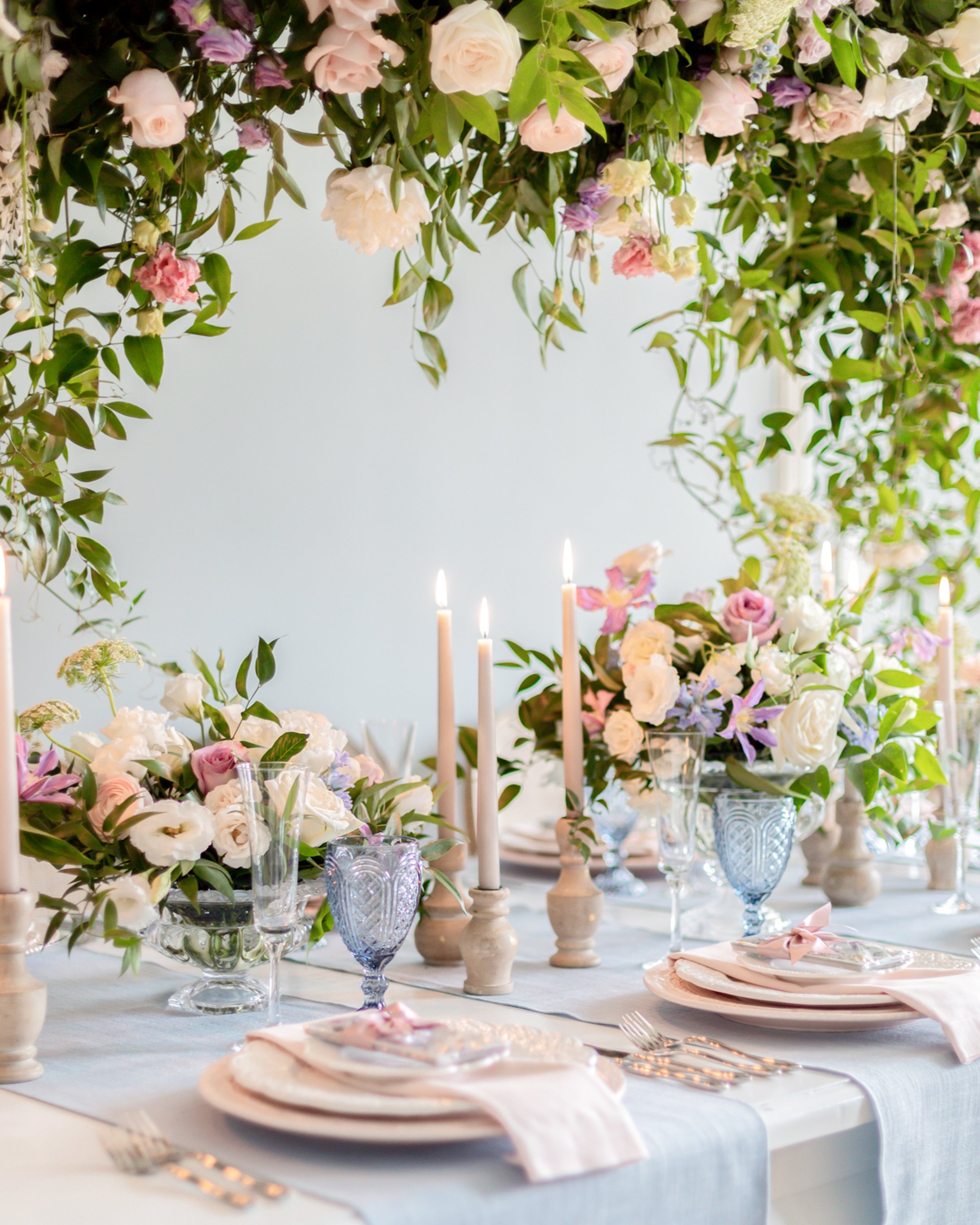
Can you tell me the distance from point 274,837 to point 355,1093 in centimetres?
23

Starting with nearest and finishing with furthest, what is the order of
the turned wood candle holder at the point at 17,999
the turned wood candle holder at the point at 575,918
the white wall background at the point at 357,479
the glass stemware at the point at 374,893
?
the turned wood candle holder at the point at 17,999
the glass stemware at the point at 374,893
the turned wood candle holder at the point at 575,918
the white wall background at the point at 357,479

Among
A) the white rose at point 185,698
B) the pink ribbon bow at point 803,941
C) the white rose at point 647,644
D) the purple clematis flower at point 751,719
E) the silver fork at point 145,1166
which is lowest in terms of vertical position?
the silver fork at point 145,1166

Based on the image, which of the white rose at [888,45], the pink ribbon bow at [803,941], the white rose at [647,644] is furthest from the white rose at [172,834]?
the white rose at [888,45]

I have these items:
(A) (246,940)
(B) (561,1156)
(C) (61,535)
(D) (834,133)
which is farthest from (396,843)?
(D) (834,133)

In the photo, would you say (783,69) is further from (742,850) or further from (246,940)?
(246,940)

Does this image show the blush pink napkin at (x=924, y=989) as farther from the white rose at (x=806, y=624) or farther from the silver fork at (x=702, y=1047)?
the white rose at (x=806, y=624)

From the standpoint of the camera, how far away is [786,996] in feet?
3.21

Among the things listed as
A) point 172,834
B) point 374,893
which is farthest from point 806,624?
point 172,834

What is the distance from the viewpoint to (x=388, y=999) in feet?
3.66

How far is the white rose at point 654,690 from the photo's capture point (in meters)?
1.36

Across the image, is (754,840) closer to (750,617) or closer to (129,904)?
(750,617)

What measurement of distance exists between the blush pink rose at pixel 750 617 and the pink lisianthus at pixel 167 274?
69 centimetres

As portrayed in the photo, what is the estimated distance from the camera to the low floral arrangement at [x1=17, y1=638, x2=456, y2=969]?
3.17 ft

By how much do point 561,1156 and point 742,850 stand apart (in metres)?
0.62
